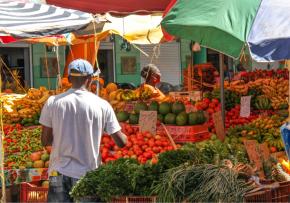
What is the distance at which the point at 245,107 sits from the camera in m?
→ 8.95

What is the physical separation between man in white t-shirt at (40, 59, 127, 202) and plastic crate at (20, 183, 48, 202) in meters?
1.02

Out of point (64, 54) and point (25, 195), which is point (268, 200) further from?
point (64, 54)

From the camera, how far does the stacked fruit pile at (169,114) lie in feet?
26.4

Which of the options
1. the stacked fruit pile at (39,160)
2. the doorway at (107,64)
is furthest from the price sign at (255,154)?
the doorway at (107,64)

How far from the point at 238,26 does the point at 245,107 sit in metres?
3.69

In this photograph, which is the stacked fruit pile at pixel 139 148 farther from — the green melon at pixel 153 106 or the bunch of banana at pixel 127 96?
the bunch of banana at pixel 127 96

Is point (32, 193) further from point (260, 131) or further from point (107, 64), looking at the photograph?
point (107, 64)

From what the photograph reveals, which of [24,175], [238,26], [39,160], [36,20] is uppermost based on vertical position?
[36,20]

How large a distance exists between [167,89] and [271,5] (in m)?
8.68

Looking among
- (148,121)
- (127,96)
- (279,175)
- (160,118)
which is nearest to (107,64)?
(127,96)

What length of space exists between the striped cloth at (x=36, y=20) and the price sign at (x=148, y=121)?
163cm

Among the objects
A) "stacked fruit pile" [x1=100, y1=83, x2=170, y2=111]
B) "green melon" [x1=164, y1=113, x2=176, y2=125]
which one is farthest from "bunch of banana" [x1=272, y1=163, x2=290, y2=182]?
"stacked fruit pile" [x1=100, y1=83, x2=170, y2=111]

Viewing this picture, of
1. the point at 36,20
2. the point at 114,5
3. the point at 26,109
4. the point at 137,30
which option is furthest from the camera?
the point at 137,30

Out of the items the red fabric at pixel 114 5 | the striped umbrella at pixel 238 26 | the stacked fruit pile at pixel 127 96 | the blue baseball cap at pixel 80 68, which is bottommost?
the stacked fruit pile at pixel 127 96
